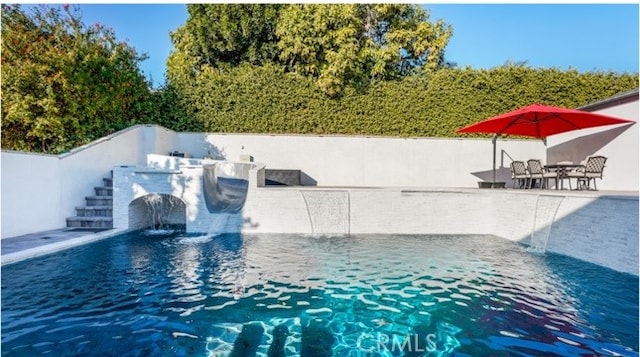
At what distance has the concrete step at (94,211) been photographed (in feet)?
27.5

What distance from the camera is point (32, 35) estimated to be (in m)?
9.52

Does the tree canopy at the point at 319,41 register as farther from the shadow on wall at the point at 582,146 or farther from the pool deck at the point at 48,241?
the pool deck at the point at 48,241

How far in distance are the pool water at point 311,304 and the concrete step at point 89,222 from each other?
1622 millimetres

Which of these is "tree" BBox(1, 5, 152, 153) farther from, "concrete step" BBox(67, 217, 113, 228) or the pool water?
the pool water

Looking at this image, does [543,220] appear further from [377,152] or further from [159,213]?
[159,213]

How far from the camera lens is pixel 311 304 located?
4188 mm

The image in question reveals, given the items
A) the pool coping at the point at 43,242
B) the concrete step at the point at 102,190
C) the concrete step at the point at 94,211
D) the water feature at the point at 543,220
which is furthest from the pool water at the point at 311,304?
the concrete step at the point at 102,190

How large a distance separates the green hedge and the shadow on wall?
2151 millimetres

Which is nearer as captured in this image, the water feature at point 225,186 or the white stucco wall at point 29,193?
the white stucco wall at point 29,193

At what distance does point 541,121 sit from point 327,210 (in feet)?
22.7

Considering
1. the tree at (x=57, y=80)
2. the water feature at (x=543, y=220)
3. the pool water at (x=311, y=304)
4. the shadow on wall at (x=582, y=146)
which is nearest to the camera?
the pool water at (x=311, y=304)

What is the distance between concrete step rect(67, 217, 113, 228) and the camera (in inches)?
316

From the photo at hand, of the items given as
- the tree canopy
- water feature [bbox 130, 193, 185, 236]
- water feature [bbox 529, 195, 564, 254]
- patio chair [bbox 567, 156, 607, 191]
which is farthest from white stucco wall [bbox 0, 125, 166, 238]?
patio chair [bbox 567, 156, 607, 191]

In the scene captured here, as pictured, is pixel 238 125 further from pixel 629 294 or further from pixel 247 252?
pixel 629 294
